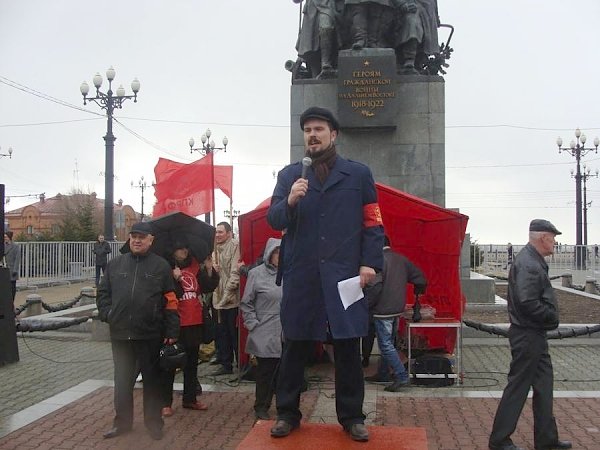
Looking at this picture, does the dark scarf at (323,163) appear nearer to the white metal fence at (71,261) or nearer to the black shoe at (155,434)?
the black shoe at (155,434)

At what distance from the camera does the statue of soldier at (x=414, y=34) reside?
1242 centimetres

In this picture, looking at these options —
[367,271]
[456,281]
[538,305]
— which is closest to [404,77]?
[456,281]

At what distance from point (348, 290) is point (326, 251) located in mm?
270

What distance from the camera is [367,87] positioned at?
478 inches

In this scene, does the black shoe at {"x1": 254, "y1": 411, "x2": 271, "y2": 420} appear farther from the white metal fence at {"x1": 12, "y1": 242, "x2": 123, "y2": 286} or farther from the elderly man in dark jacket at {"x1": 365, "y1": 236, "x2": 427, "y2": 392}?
Result: the white metal fence at {"x1": 12, "y1": 242, "x2": 123, "y2": 286}

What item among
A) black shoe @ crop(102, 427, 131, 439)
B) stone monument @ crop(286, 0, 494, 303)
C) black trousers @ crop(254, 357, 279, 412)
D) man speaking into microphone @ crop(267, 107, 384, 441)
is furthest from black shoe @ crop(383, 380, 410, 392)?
stone monument @ crop(286, 0, 494, 303)

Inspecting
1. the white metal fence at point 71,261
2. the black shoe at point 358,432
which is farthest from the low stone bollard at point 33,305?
the black shoe at point 358,432

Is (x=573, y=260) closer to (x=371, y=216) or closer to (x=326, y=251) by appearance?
(x=371, y=216)

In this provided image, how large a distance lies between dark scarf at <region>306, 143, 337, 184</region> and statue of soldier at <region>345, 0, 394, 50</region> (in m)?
8.44

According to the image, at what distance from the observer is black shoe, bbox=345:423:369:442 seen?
4.16m

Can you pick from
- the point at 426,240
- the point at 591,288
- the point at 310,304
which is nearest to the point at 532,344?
the point at 310,304

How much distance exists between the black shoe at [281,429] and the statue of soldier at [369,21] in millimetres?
9110

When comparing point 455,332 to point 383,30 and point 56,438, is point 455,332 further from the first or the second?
point 383,30

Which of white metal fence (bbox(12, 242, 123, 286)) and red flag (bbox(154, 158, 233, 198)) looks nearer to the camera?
red flag (bbox(154, 158, 233, 198))
